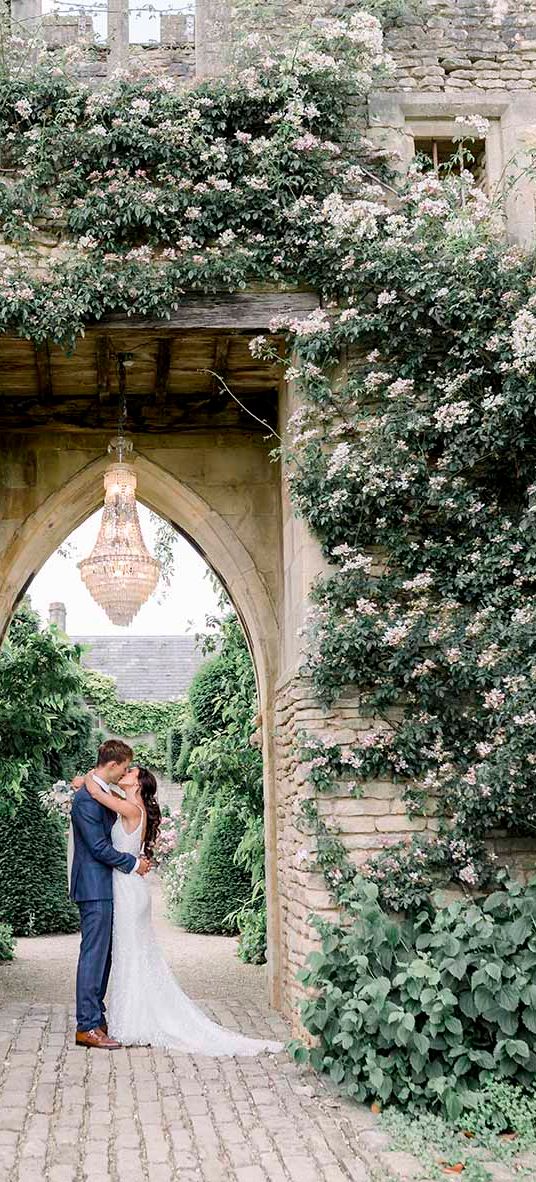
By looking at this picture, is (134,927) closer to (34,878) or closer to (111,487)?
(111,487)

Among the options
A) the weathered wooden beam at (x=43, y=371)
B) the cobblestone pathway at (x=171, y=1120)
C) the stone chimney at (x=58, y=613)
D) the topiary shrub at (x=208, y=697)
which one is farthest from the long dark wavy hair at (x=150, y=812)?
the stone chimney at (x=58, y=613)

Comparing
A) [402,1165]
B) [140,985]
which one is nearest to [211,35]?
[140,985]

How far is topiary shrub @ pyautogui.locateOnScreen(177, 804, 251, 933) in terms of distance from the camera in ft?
37.9

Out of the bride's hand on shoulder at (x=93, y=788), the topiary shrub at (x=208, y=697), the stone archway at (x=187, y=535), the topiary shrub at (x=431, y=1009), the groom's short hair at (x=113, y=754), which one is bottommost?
the topiary shrub at (x=431, y=1009)

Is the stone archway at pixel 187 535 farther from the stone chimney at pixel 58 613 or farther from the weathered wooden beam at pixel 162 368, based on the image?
the stone chimney at pixel 58 613

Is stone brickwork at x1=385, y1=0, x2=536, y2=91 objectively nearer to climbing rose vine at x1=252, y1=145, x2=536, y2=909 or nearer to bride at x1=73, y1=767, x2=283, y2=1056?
climbing rose vine at x1=252, y1=145, x2=536, y2=909

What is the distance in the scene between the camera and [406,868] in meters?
5.29

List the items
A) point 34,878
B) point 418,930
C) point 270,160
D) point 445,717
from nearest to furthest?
point 418,930 → point 445,717 → point 270,160 → point 34,878

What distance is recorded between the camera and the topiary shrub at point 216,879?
1155cm

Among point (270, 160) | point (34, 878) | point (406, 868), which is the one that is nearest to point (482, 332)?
point (270, 160)

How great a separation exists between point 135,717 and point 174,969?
7572 millimetres

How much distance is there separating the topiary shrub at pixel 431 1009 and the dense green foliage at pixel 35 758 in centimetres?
495

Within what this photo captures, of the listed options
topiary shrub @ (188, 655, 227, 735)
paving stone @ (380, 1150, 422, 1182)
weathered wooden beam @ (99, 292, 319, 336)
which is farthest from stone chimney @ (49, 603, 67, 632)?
paving stone @ (380, 1150, 422, 1182)

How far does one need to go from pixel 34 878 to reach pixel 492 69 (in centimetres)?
933
